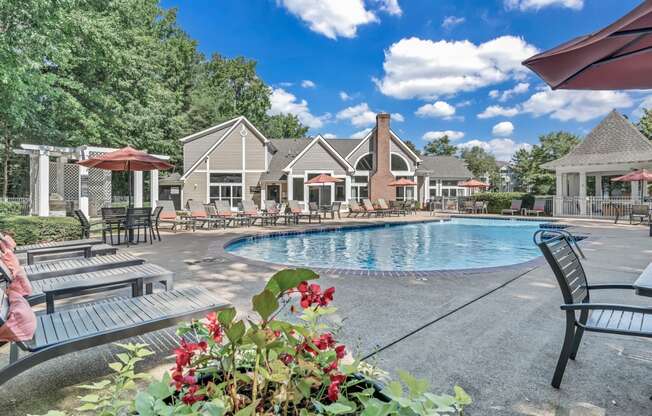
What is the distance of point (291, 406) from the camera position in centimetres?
151

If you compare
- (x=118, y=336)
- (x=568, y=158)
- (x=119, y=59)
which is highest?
(x=119, y=59)

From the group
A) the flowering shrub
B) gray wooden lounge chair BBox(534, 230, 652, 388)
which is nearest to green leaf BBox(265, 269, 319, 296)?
the flowering shrub

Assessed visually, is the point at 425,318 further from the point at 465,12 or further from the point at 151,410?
the point at 465,12

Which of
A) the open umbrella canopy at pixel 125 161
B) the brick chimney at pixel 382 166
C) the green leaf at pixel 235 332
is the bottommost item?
the green leaf at pixel 235 332

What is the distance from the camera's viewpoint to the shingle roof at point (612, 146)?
18.7 metres

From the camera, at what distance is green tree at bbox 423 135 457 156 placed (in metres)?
64.6

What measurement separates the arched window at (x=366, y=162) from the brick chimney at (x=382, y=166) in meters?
0.75

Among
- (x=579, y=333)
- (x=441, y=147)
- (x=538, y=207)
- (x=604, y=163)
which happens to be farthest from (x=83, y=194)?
(x=441, y=147)

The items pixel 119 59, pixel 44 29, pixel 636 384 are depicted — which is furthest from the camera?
pixel 119 59

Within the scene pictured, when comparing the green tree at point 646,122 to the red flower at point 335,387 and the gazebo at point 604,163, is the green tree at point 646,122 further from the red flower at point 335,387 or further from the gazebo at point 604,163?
the red flower at point 335,387

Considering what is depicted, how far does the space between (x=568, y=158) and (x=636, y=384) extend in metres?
22.5

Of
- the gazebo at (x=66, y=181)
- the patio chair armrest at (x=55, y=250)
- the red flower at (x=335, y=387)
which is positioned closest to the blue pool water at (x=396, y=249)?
the patio chair armrest at (x=55, y=250)

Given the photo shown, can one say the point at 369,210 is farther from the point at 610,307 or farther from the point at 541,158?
the point at 541,158

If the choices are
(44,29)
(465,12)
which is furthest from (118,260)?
(465,12)
